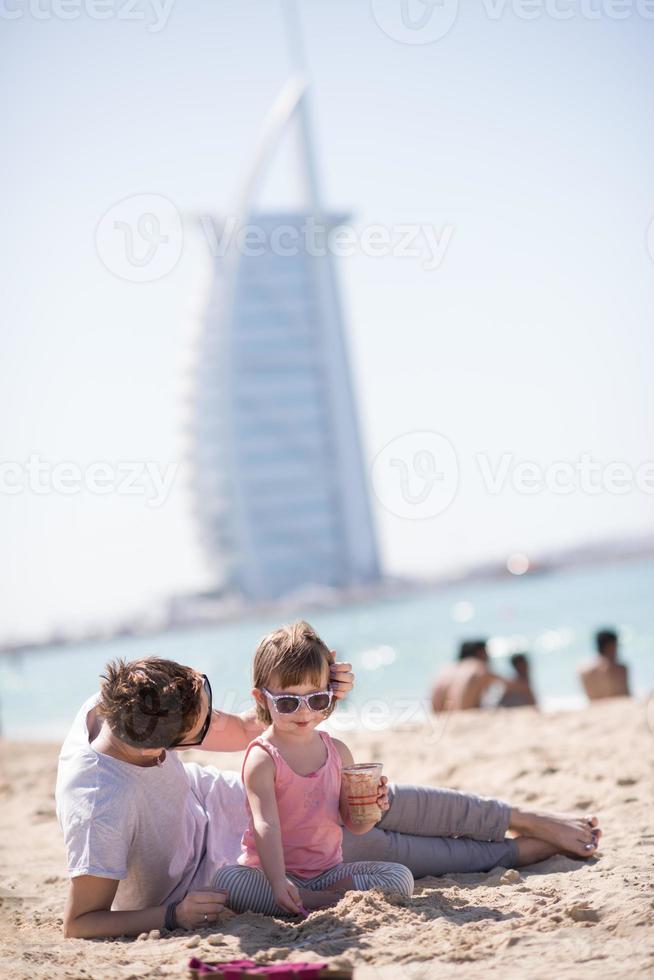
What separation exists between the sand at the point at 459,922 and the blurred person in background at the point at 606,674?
415cm

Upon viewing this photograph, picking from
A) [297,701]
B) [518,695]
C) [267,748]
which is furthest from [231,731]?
[518,695]

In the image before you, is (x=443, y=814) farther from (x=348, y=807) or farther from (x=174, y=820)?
(x=174, y=820)

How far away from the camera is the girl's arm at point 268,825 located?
2381 mm

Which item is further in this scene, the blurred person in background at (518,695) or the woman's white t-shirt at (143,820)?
the blurred person in background at (518,695)

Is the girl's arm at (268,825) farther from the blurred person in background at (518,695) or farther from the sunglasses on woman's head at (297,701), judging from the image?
the blurred person in background at (518,695)

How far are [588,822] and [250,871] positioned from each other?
1.04 meters

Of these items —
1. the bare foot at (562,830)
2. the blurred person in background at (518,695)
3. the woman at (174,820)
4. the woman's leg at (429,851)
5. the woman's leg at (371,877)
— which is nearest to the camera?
the woman at (174,820)

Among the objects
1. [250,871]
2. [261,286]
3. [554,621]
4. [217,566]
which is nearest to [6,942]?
[250,871]

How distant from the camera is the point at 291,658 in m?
2.44

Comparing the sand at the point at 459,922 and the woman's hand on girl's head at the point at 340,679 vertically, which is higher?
the woman's hand on girl's head at the point at 340,679

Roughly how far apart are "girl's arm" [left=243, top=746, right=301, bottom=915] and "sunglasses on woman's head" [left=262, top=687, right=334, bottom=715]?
13 cm

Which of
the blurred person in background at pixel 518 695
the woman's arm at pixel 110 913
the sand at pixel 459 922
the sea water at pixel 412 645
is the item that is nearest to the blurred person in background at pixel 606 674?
the blurred person in background at pixel 518 695

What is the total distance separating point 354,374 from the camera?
2190 inches

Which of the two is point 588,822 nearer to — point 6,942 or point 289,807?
point 289,807
